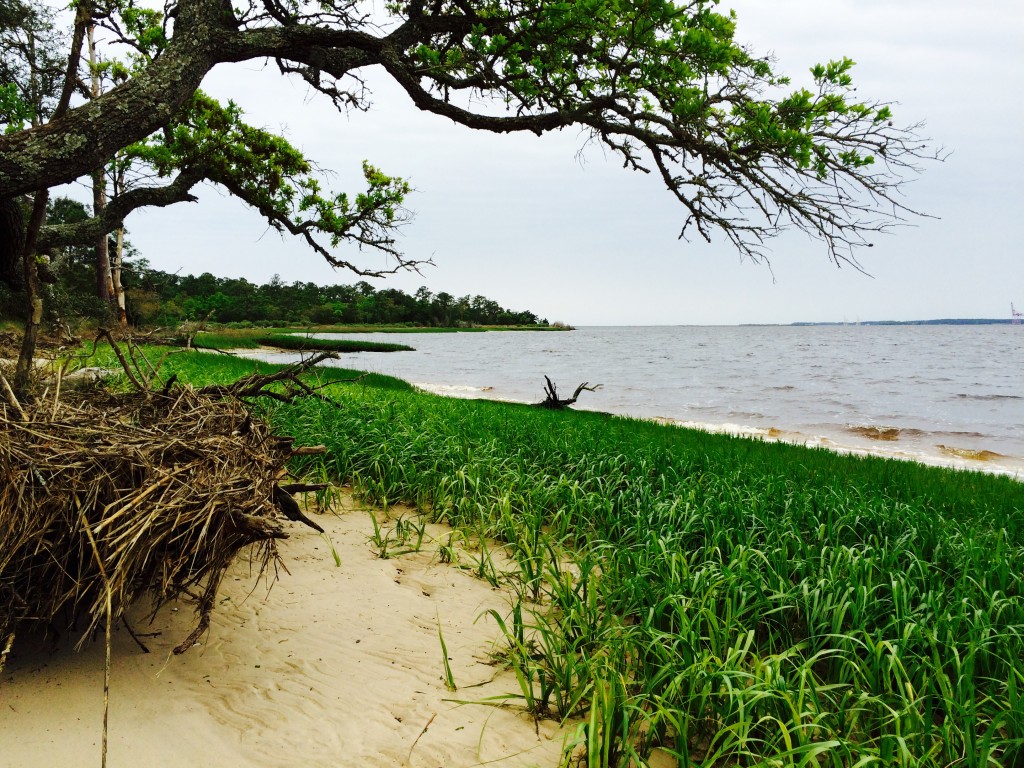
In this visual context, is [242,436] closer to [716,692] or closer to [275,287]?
[716,692]

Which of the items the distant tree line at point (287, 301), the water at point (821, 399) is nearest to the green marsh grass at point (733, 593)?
the water at point (821, 399)

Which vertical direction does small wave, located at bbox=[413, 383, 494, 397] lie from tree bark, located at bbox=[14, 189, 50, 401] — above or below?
below

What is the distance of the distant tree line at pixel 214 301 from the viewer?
16197 millimetres

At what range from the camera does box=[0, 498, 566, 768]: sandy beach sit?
8.23 ft

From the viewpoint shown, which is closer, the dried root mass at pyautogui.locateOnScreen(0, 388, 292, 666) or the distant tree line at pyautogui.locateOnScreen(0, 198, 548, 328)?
the dried root mass at pyautogui.locateOnScreen(0, 388, 292, 666)

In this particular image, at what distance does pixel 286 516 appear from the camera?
3.30 metres

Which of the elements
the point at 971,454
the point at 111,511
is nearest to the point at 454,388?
the point at 971,454

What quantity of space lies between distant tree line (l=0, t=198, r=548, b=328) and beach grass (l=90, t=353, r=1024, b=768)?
2.90 meters

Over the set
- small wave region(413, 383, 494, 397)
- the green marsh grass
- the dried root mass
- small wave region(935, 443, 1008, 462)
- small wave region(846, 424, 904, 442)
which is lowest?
small wave region(935, 443, 1008, 462)

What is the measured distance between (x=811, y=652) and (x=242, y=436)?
11.4 ft

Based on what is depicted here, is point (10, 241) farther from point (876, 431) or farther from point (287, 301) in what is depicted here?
point (287, 301)

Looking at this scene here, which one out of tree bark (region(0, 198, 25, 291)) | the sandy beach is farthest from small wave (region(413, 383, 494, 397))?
the sandy beach

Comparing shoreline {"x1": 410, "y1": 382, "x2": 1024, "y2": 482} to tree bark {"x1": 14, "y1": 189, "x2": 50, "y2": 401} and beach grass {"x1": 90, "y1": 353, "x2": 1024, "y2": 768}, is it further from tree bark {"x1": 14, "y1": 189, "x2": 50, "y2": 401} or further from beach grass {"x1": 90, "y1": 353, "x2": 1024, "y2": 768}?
tree bark {"x1": 14, "y1": 189, "x2": 50, "y2": 401}

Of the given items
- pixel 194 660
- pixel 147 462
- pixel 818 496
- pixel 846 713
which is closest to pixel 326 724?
pixel 194 660
